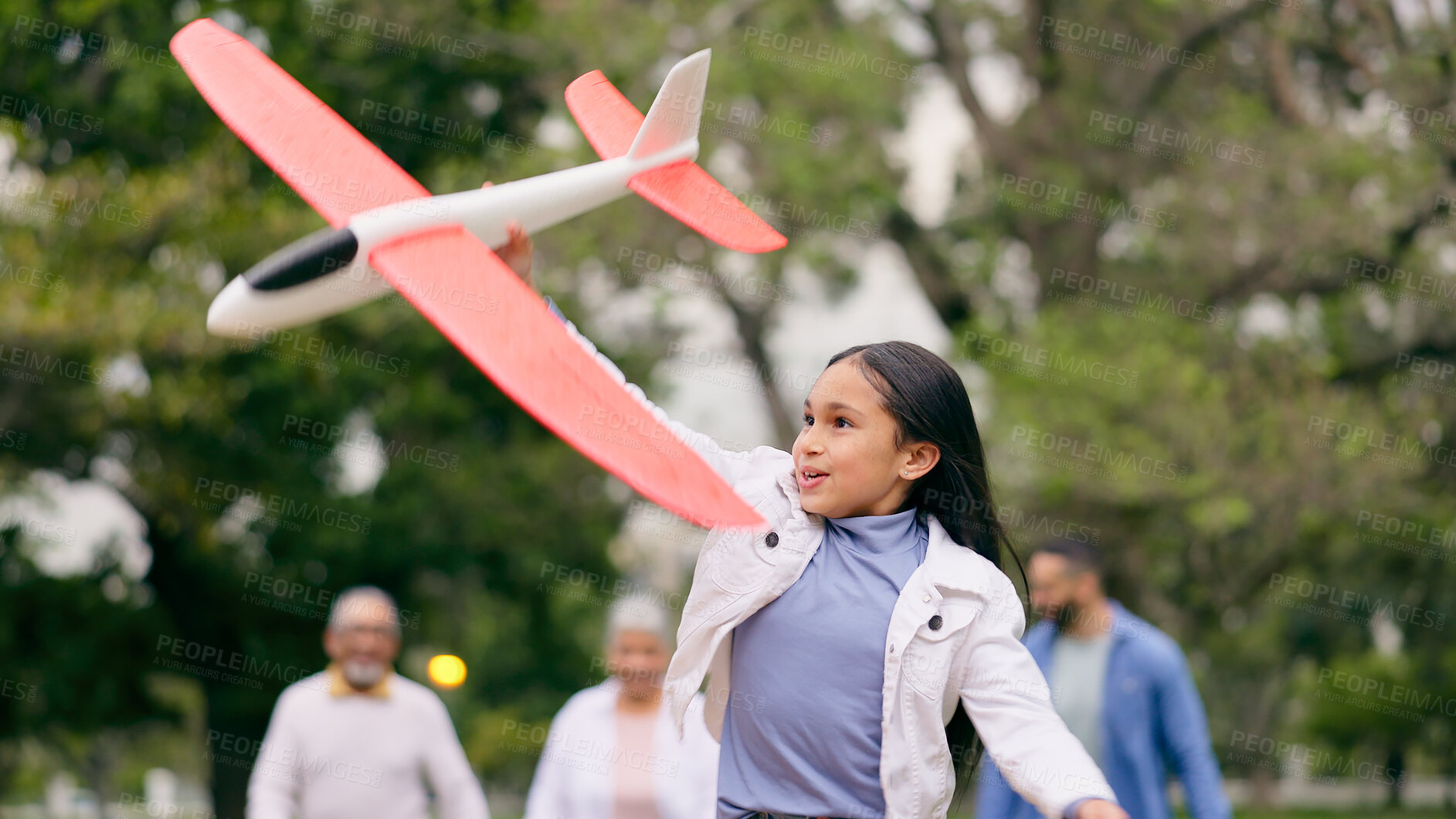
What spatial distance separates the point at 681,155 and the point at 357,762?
225 centimetres

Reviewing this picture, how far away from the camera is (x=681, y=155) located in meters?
3.31

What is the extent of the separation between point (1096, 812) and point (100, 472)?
41.9 ft

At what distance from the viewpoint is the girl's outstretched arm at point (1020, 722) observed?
2104 mm

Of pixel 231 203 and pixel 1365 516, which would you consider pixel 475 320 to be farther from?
pixel 1365 516

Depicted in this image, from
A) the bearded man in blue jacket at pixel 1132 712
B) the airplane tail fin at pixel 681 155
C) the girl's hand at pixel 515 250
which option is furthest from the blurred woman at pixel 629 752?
the girl's hand at pixel 515 250

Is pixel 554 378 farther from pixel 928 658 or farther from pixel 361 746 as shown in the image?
pixel 361 746

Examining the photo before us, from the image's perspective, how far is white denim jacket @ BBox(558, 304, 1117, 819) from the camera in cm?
217

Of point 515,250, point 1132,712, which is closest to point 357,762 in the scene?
point 515,250

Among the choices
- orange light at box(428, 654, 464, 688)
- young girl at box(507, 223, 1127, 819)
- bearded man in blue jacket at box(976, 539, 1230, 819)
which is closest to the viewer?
young girl at box(507, 223, 1127, 819)

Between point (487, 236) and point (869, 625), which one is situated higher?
point (487, 236)

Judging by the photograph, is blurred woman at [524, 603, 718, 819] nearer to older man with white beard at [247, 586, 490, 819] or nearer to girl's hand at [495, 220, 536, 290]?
older man with white beard at [247, 586, 490, 819]

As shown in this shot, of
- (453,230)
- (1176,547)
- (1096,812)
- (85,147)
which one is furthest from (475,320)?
(1176,547)

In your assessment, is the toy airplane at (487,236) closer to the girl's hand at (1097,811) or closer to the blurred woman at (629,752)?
the girl's hand at (1097,811)

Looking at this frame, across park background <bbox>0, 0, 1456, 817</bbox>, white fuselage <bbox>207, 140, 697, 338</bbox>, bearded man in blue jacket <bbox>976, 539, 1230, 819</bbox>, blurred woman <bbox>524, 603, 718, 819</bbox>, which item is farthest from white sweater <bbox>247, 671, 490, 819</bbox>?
park background <bbox>0, 0, 1456, 817</bbox>
